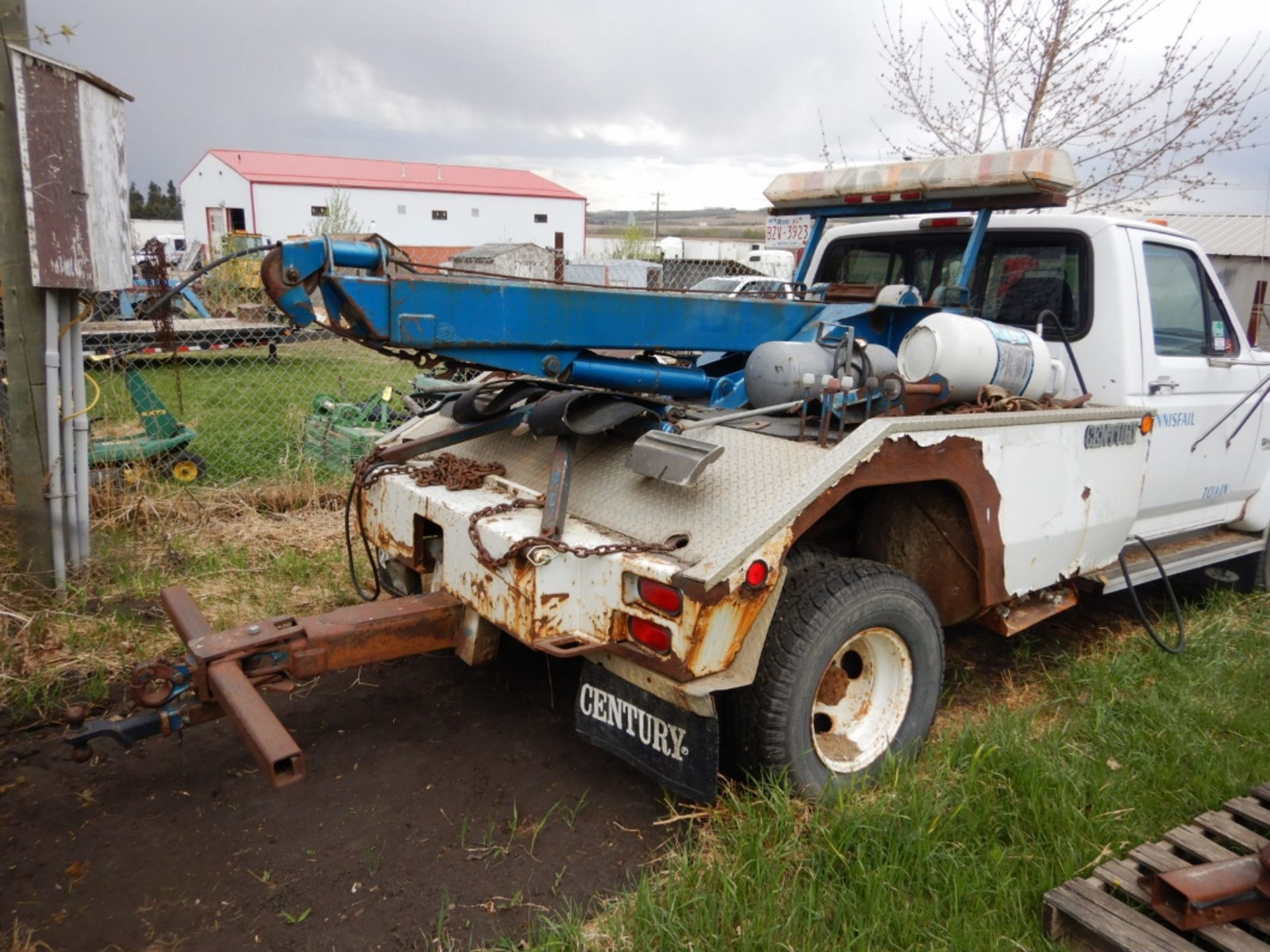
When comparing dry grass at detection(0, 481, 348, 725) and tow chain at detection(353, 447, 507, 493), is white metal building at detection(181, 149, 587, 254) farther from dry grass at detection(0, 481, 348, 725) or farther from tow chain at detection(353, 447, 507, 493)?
tow chain at detection(353, 447, 507, 493)

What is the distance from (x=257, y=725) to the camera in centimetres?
231

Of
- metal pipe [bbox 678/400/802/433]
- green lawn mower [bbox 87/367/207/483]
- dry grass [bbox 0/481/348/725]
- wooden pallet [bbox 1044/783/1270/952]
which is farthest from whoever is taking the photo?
green lawn mower [bbox 87/367/207/483]

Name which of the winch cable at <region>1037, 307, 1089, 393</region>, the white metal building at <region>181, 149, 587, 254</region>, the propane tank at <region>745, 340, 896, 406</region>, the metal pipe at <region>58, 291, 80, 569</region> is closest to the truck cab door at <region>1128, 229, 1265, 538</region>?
the winch cable at <region>1037, 307, 1089, 393</region>

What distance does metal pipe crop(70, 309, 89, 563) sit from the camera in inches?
171

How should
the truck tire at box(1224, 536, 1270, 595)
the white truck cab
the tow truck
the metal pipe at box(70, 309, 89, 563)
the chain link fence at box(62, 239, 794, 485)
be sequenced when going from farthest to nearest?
the chain link fence at box(62, 239, 794, 485) < the truck tire at box(1224, 536, 1270, 595) < the metal pipe at box(70, 309, 89, 563) < the white truck cab < the tow truck

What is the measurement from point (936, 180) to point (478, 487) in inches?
98.4

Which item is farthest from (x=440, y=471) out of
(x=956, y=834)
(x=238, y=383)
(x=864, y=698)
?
(x=238, y=383)

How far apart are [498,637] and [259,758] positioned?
103 cm

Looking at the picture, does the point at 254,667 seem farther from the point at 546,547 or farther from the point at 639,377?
the point at 639,377

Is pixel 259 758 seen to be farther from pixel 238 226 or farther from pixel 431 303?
pixel 238 226

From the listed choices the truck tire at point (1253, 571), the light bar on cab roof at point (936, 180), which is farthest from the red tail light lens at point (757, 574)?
→ the truck tire at point (1253, 571)

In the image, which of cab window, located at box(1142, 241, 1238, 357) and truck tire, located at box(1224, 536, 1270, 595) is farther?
truck tire, located at box(1224, 536, 1270, 595)

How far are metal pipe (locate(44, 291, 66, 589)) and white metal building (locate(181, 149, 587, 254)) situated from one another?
42.4 meters

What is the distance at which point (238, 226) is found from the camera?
46.8 m
